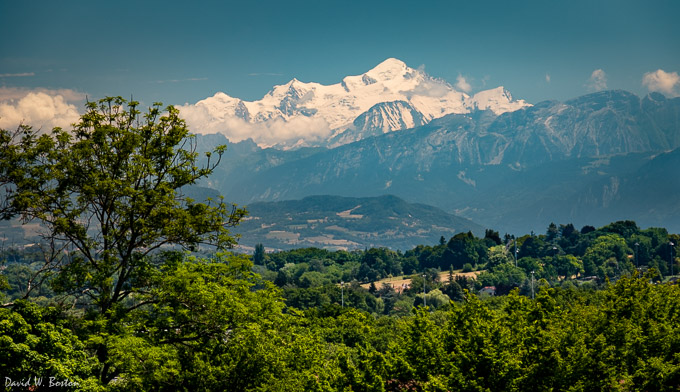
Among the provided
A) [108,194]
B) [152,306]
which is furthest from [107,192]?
[152,306]

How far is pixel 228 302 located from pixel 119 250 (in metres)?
6.82

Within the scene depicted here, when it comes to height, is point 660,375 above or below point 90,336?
below

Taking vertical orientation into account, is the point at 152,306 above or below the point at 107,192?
below

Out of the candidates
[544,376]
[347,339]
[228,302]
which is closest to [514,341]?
[544,376]

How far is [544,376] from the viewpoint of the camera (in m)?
51.6

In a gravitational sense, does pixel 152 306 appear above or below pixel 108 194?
below

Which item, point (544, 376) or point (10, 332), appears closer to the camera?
point (10, 332)

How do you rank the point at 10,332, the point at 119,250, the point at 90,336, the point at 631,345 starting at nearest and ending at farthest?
1. the point at 10,332
2. the point at 90,336
3. the point at 119,250
4. the point at 631,345

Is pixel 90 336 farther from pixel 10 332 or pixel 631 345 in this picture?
pixel 631 345

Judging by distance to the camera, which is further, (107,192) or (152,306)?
(152,306)

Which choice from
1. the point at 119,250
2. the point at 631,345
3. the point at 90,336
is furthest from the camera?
the point at 631,345

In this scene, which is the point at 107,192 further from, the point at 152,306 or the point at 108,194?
the point at 152,306

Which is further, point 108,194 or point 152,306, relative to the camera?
point 152,306

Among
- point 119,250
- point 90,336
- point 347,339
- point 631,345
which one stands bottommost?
point 347,339
